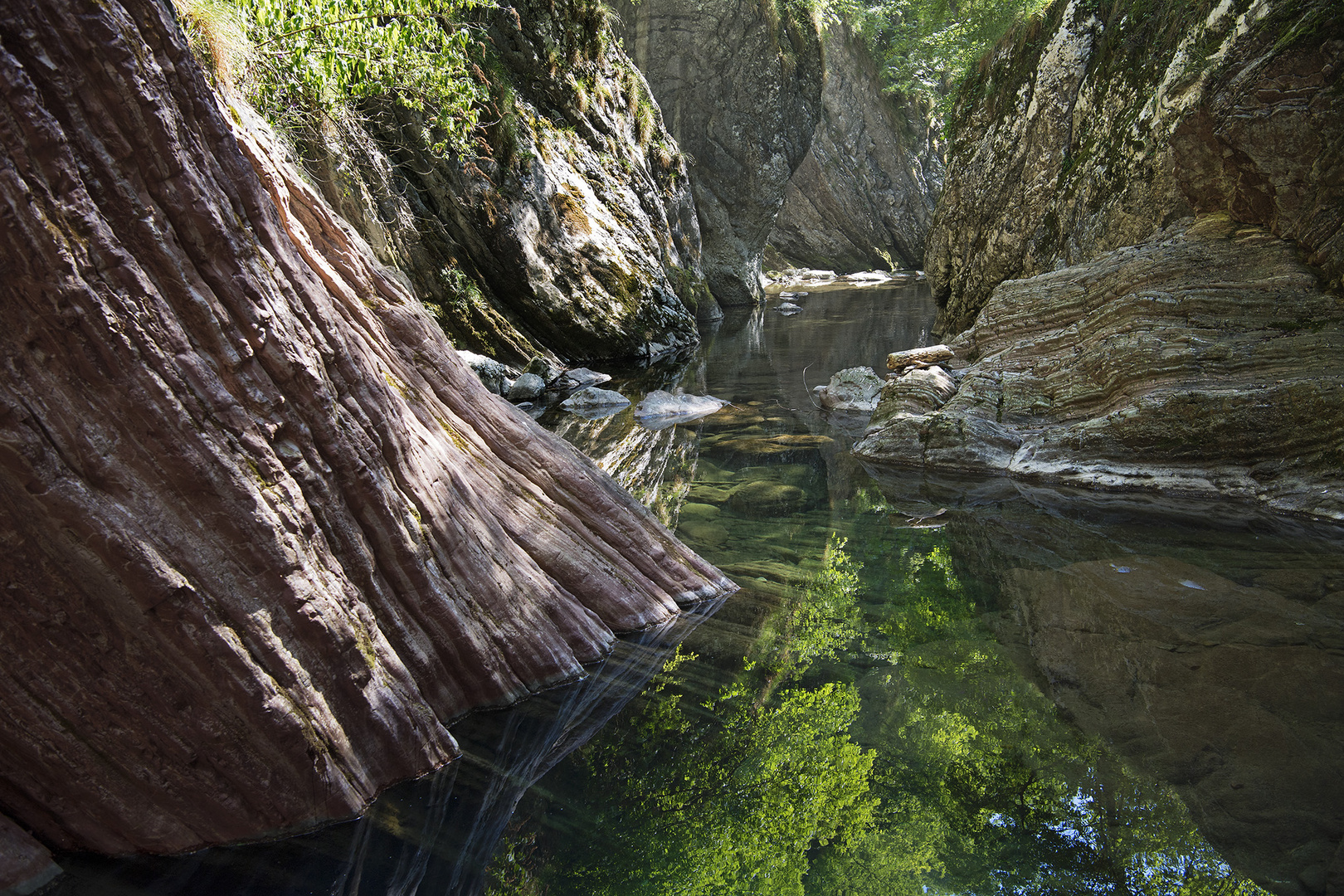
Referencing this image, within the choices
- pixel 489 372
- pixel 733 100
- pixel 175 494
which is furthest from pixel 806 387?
pixel 733 100

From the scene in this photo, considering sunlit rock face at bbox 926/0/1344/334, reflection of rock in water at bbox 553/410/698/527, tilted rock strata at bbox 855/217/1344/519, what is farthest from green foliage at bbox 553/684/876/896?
sunlit rock face at bbox 926/0/1344/334

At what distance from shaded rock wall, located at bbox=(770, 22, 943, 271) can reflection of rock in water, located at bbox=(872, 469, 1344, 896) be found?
117ft

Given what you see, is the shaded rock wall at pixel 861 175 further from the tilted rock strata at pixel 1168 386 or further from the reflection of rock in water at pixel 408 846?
the reflection of rock in water at pixel 408 846

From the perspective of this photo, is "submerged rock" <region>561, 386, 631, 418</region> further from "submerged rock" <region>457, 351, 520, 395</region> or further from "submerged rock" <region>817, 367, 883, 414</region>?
"submerged rock" <region>817, 367, 883, 414</region>

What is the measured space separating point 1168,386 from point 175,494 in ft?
26.0

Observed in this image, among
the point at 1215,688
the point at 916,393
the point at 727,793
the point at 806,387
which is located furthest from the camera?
the point at 806,387

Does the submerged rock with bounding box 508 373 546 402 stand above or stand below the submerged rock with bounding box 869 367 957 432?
above

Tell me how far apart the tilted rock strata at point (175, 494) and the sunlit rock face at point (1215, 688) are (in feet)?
10.4

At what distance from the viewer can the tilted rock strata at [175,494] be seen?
259 centimetres

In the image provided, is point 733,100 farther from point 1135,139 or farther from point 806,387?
point 1135,139

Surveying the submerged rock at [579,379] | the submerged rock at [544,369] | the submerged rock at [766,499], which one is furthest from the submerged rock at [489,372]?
the submerged rock at [766,499]

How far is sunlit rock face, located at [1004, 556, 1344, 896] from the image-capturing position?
298cm

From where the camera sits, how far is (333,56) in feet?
27.8

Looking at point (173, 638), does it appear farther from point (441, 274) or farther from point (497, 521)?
point (441, 274)
